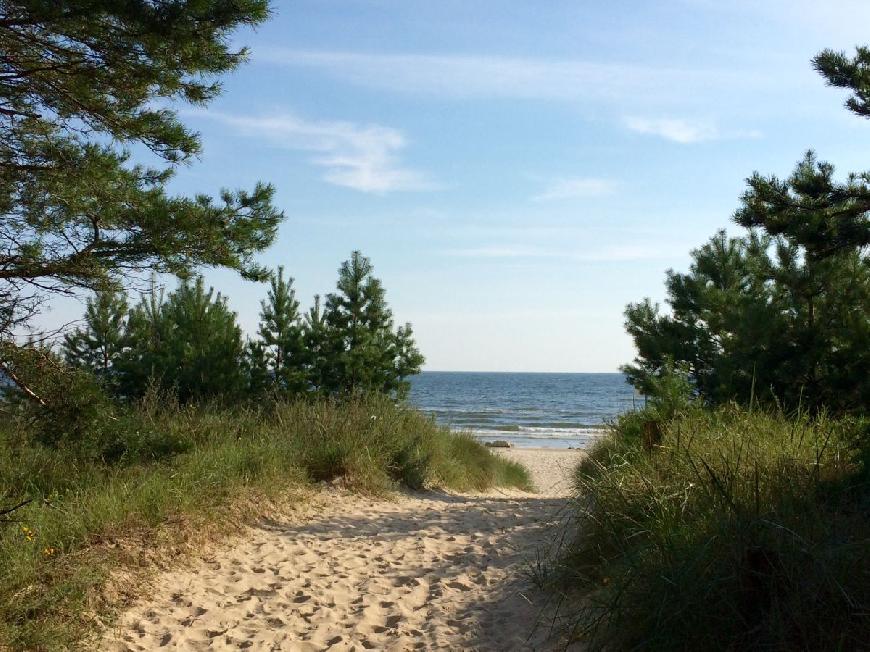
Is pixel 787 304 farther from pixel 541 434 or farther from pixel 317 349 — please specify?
pixel 541 434

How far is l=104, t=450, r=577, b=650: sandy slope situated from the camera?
5.08 m

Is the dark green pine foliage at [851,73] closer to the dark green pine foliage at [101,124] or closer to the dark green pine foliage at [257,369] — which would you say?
the dark green pine foliage at [101,124]

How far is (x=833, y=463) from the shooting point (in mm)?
5766

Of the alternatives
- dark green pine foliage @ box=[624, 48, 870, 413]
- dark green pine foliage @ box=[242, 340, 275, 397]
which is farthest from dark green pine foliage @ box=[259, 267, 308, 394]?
dark green pine foliage @ box=[624, 48, 870, 413]

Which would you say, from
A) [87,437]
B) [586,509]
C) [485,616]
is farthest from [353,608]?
[87,437]

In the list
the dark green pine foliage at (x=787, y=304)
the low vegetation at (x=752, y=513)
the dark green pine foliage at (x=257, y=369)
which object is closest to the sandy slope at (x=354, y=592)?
the low vegetation at (x=752, y=513)

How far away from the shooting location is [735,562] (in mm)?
3832

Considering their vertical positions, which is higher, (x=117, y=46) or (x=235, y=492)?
(x=117, y=46)

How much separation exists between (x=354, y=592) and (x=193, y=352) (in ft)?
38.0

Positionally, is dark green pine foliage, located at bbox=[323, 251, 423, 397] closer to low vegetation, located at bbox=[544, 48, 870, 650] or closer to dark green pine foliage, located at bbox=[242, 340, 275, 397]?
dark green pine foliage, located at bbox=[242, 340, 275, 397]

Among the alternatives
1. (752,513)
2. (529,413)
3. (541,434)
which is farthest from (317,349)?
(529,413)

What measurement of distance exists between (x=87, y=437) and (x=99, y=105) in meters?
3.37

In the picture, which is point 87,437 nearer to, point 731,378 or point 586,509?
point 586,509

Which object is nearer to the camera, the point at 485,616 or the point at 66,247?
the point at 485,616
